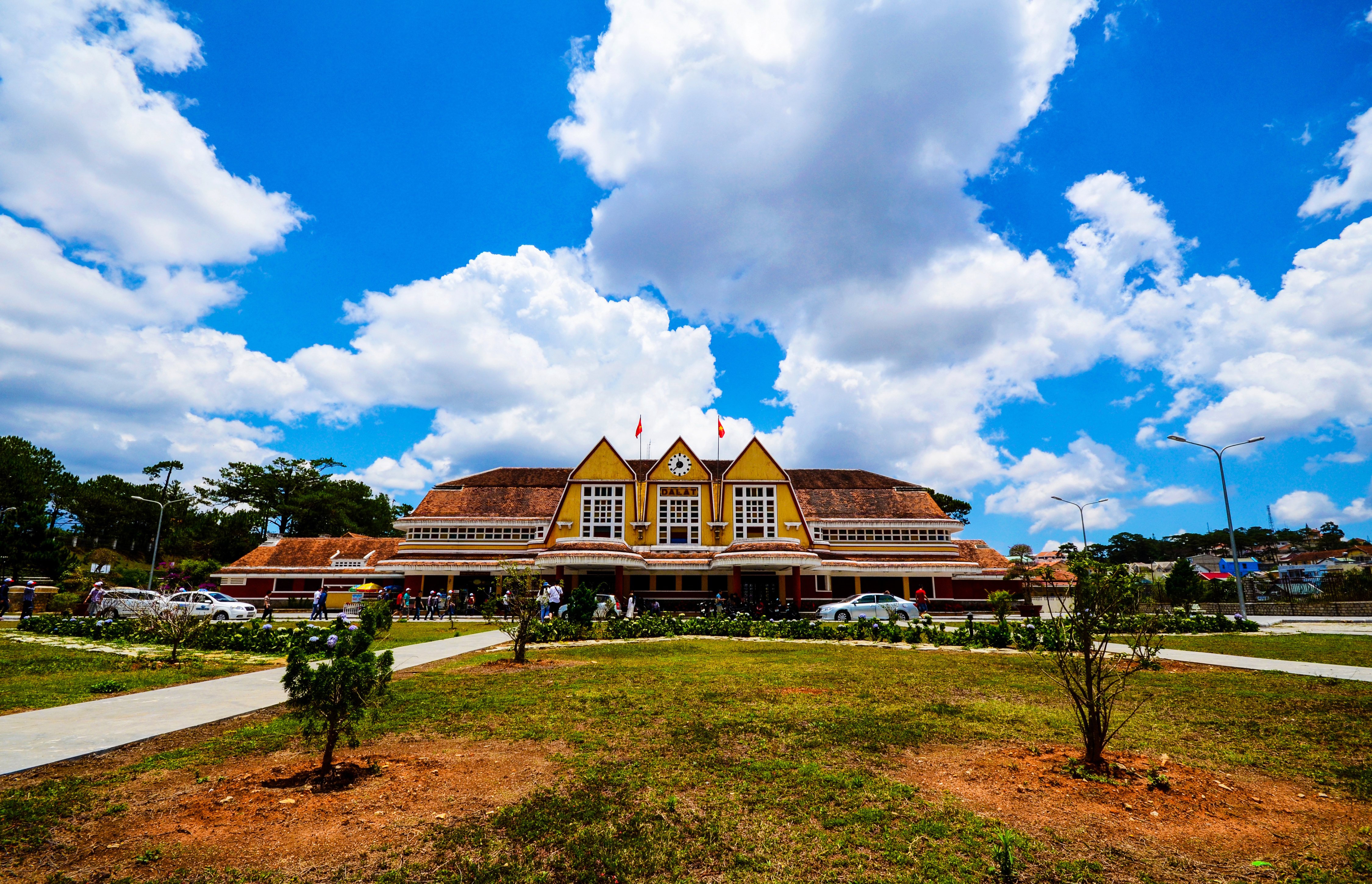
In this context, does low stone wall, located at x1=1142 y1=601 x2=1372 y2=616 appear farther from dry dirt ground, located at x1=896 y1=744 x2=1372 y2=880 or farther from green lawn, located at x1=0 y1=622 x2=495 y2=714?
green lawn, located at x1=0 y1=622 x2=495 y2=714

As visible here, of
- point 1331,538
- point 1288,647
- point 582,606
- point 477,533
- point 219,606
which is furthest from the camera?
point 1331,538

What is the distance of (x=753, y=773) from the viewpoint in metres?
6.73

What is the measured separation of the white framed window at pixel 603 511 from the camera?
139ft

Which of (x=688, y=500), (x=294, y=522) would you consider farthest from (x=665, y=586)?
(x=294, y=522)

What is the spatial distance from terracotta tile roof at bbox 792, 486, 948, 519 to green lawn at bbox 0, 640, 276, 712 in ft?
111

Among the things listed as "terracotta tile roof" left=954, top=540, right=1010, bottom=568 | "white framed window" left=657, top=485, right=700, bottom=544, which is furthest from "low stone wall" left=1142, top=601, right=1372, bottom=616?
"white framed window" left=657, top=485, right=700, bottom=544

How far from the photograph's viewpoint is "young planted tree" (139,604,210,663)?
15172mm

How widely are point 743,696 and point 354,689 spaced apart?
6.47 m

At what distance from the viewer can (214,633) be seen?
19.5m

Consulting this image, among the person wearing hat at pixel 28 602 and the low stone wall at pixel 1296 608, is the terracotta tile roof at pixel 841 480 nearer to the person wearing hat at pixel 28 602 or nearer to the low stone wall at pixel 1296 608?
the low stone wall at pixel 1296 608

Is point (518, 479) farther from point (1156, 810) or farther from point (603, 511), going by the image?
point (1156, 810)

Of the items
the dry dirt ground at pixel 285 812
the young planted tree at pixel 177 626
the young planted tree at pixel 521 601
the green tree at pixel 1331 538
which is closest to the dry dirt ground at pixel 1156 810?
the dry dirt ground at pixel 285 812

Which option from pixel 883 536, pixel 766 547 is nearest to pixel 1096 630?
pixel 766 547

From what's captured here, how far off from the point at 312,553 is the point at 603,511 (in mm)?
23145
